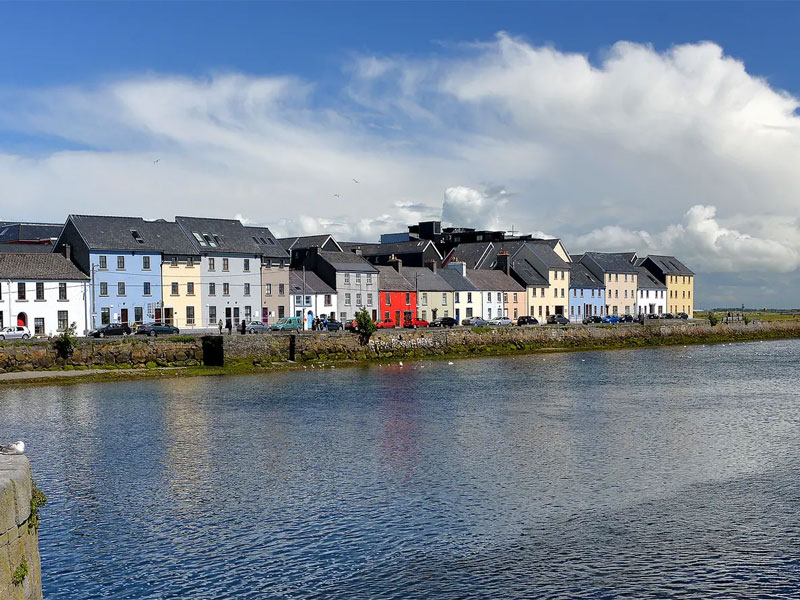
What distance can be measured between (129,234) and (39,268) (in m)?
11.1

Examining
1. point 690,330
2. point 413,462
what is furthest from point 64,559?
point 690,330

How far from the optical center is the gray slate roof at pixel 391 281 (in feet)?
366

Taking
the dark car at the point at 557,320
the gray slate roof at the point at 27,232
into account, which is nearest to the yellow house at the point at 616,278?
the dark car at the point at 557,320

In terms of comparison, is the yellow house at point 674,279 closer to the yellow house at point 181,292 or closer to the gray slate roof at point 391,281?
the gray slate roof at point 391,281

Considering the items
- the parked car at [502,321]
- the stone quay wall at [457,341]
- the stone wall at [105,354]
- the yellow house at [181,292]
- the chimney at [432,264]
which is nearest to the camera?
the stone wall at [105,354]

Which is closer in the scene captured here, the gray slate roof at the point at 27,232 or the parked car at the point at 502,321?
the gray slate roof at the point at 27,232

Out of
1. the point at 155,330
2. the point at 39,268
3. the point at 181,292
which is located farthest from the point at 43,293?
the point at 181,292

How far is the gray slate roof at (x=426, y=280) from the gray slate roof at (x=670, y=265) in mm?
67352

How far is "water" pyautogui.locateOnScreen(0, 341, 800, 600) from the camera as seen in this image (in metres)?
18.2

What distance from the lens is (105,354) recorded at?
64.2 meters

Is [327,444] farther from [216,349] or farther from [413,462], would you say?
[216,349]

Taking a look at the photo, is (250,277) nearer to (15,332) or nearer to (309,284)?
(309,284)

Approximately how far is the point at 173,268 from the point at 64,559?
7489cm

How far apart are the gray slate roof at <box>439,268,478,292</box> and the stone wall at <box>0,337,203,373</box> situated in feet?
185
